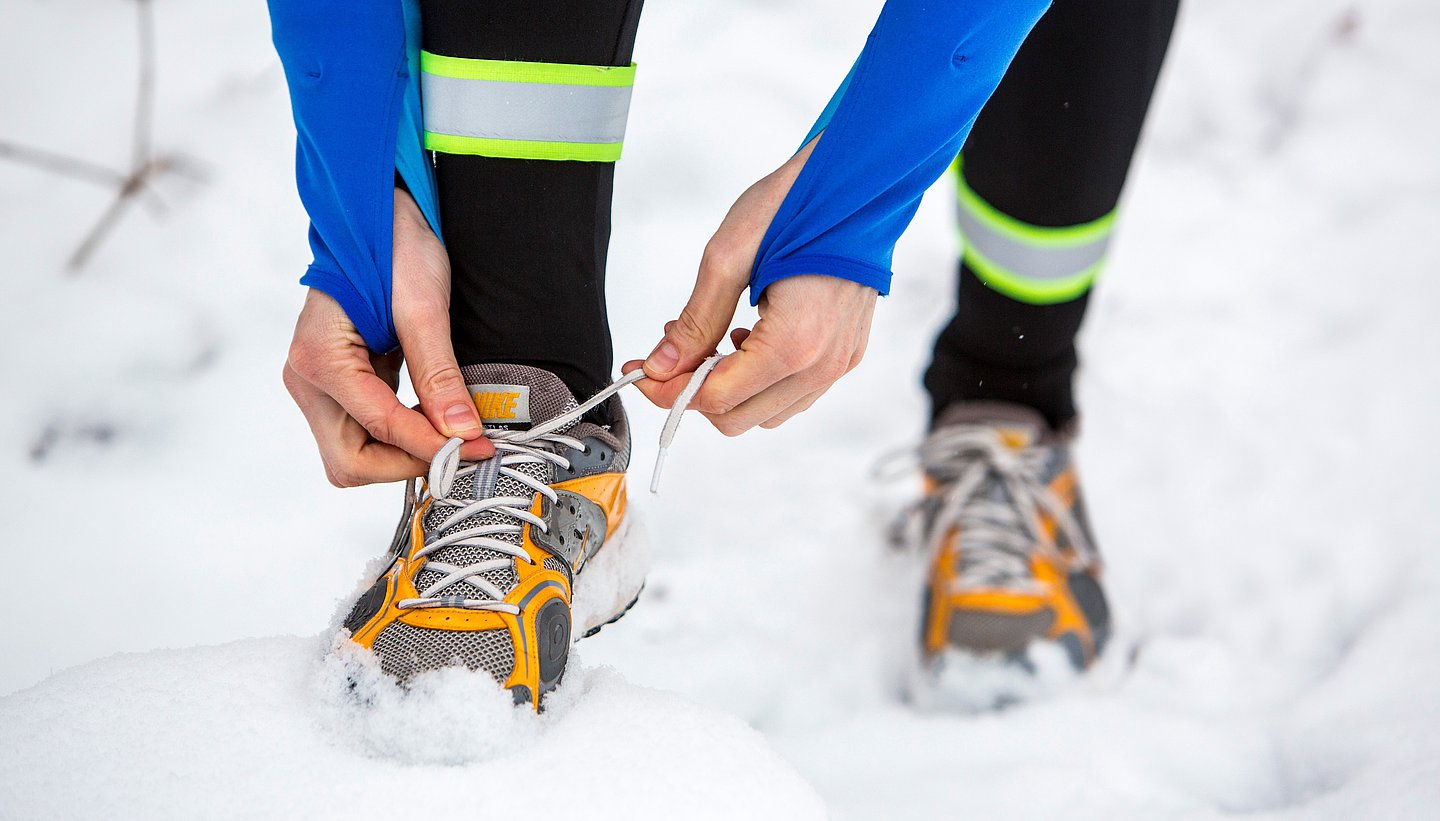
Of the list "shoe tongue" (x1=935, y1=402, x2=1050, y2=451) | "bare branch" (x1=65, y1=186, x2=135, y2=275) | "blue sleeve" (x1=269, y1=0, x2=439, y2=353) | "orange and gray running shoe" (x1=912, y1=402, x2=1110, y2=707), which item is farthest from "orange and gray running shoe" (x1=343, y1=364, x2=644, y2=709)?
"bare branch" (x1=65, y1=186, x2=135, y2=275)

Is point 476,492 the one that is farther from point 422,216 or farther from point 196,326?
point 196,326

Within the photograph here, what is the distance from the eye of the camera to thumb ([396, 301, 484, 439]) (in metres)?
0.74

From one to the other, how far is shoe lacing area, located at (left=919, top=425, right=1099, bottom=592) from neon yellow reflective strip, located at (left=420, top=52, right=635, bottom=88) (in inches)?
25.8

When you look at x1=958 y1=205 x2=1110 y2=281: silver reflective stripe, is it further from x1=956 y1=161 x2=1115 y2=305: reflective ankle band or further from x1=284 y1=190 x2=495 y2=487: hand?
x1=284 y1=190 x2=495 y2=487: hand

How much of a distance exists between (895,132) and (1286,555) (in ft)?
2.72

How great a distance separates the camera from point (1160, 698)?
1036mm

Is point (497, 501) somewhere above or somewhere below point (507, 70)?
below

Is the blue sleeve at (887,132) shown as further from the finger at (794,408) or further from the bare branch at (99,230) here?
the bare branch at (99,230)

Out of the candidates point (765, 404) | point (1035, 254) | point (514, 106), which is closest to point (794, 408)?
point (765, 404)

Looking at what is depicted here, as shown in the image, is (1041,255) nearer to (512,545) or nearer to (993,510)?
(993,510)

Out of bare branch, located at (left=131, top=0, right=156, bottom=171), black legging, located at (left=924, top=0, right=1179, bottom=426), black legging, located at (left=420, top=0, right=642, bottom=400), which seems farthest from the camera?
bare branch, located at (left=131, top=0, right=156, bottom=171)

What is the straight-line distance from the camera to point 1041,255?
42.5 inches

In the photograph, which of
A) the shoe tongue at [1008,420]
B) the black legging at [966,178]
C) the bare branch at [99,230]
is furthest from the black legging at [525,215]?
the bare branch at [99,230]

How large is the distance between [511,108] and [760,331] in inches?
10.0
